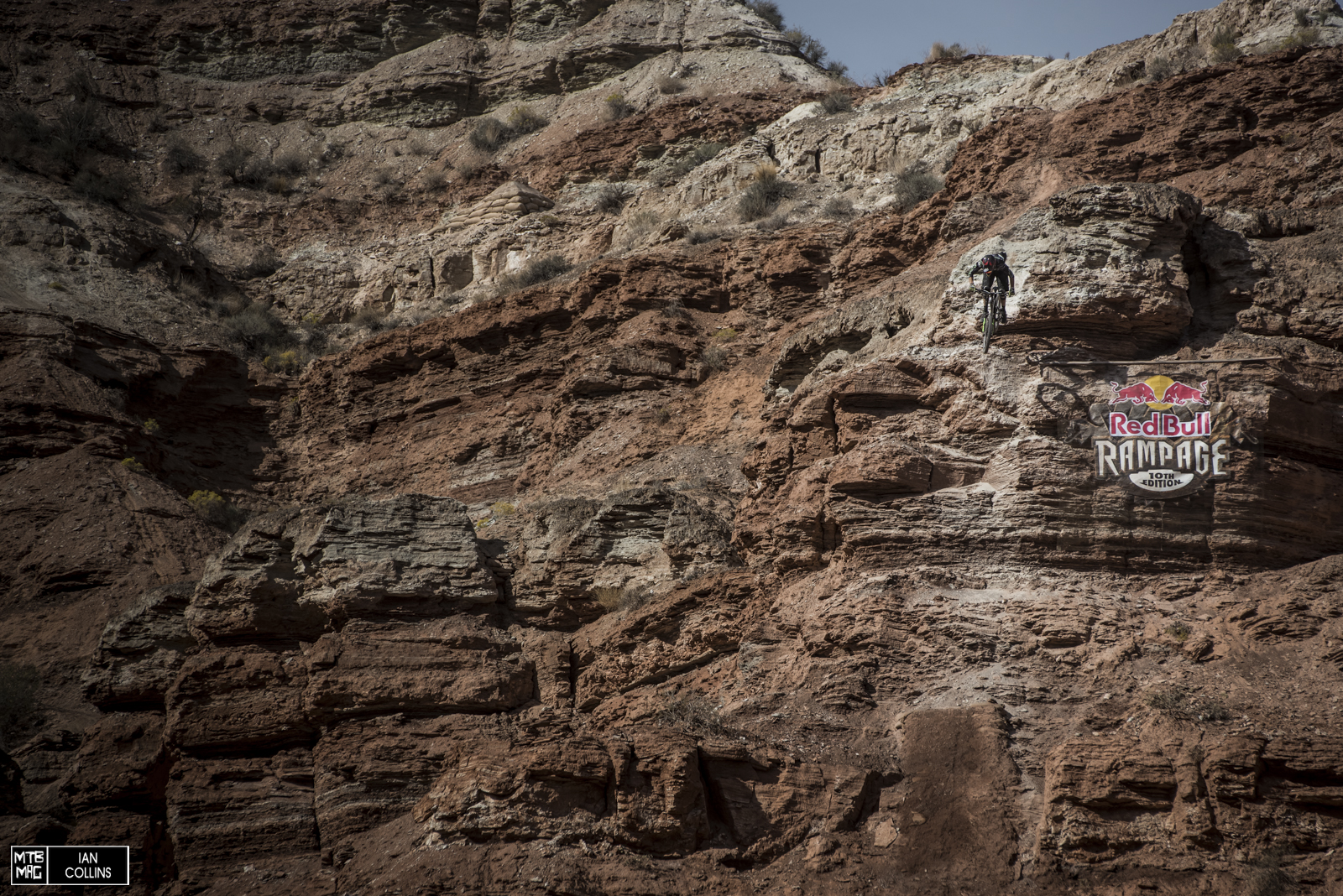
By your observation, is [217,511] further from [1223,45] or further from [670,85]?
[1223,45]

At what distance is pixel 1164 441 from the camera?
11.6 metres

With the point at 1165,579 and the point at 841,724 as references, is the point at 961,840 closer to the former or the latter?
the point at 841,724

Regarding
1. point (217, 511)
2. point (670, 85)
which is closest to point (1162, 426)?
point (217, 511)

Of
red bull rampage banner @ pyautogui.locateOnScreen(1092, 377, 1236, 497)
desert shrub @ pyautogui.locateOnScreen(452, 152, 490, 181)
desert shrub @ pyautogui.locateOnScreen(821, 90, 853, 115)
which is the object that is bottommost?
red bull rampage banner @ pyautogui.locateOnScreen(1092, 377, 1236, 497)

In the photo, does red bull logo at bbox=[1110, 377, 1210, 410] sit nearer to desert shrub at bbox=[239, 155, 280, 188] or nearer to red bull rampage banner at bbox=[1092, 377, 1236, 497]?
red bull rampage banner at bbox=[1092, 377, 1236, 497]

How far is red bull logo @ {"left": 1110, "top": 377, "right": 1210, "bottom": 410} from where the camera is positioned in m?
12.0

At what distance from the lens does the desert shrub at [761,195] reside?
22719 mm

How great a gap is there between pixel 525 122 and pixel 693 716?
2655 cm

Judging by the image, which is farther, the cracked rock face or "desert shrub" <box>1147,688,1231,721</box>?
the cracked rock face

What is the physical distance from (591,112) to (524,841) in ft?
86.9

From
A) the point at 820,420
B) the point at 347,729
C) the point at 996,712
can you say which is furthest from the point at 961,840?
the point at 347,729

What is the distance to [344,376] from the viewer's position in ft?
80.2

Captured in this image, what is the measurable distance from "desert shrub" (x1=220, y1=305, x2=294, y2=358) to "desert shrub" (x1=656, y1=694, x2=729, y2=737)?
726 inches

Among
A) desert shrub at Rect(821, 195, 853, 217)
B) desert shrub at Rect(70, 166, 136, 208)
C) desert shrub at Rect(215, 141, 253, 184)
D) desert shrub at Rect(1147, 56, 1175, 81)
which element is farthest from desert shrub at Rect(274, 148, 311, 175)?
desert shrub at Rect(1147, 56, 1175, 81)
